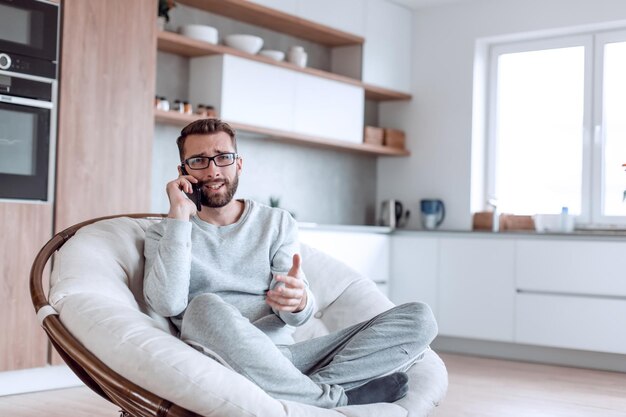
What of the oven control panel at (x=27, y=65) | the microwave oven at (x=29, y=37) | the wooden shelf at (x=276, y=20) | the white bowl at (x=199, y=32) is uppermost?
the wooden shelf at (x=276, y=20)

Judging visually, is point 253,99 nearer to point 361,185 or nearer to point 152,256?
point 361,185

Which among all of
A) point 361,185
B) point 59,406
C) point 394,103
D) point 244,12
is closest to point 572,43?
point 394,103

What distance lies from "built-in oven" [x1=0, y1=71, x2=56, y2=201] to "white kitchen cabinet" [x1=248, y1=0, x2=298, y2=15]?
1.69 metres

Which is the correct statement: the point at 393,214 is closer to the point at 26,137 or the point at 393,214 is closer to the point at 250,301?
the point at 26,137

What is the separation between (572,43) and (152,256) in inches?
166

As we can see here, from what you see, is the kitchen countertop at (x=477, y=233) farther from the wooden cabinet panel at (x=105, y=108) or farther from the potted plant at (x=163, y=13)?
the potted plant at (x=163, y=13)

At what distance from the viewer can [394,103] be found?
661cm

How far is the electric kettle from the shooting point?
6.35 meters

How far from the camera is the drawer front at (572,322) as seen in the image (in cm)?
510

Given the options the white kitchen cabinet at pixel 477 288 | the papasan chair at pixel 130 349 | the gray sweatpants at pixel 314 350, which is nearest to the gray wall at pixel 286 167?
the white kitchen cabinet at pixel 477 288

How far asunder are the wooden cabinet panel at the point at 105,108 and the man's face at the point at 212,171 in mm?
1676

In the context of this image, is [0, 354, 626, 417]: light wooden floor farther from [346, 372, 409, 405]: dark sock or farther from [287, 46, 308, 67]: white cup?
[287, 46, 308, 67]: white cup

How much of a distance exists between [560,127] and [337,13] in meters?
1.69

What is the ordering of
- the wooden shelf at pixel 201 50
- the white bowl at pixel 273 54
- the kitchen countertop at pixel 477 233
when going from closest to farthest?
the wooden shelf at pixel 201 50, the kitchen countertop at pixel 477 233, the white bowl at pixel 273 54
